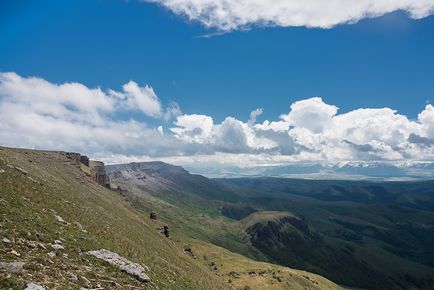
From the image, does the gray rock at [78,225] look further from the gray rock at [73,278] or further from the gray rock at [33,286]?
the gray rock at [33,286]

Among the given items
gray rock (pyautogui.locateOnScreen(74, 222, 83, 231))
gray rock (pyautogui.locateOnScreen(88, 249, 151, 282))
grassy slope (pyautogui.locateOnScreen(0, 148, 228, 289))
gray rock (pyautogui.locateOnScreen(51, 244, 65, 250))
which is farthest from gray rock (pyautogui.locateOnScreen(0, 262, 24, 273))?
gray rock (pyautogui.locateOnScreen(74, 222, 83, 231))

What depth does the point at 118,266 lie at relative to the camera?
39.4m

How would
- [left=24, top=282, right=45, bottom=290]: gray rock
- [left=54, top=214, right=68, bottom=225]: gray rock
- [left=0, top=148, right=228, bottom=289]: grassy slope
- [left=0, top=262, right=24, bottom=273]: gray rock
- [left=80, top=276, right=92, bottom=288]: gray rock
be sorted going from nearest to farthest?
[left=24, top=282, right=45, bottom=290]: gray rock, [left=0, top=262, right=24, bottom=273]: gray rock, [left=0, top=148, right=228, bottom=289]: grassy slope, [left=80, top=276, right=92, bottom=288]: gray rock, [left=54, top=214, right=68, bottom=225]: gray rock

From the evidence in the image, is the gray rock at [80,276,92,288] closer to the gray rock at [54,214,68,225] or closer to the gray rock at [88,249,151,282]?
the gray rock at [88,249,151,282]

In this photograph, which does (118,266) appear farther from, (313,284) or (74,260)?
(313,284)

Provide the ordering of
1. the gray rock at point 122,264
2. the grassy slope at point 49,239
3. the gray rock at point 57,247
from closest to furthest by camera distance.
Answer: the grassy slope at point 49,239 < the gray rock at point 57,247 < the gray rock at point 122,264

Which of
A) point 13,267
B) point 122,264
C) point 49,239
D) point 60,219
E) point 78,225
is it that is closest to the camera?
point 13,267

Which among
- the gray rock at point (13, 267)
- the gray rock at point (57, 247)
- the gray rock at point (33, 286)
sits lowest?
the gray rock at point (33, 286)

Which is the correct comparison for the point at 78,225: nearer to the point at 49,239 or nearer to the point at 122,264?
the point at 49,239

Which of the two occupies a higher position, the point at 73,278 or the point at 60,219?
the point at 60,219

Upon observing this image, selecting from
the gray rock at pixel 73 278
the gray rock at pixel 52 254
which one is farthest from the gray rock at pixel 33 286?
the gray rock at pixel 52 254

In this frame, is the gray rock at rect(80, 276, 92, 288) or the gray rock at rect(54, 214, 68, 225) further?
the gray rock at rect(54, 214, 68, 225)

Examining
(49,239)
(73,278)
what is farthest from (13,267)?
(49,239)

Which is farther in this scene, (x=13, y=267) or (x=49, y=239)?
(x=49, y=239)
